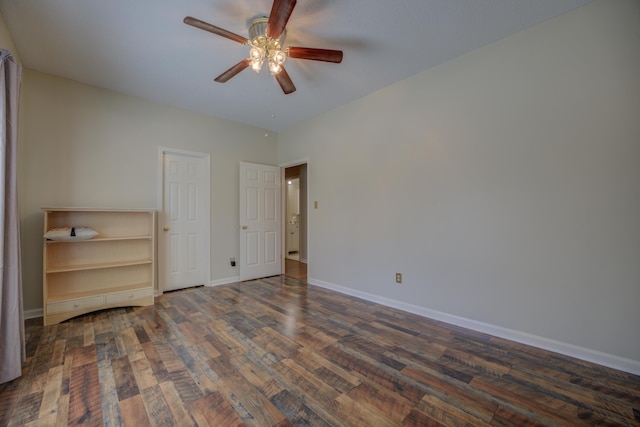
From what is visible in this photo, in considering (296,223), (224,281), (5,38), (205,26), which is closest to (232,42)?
(205,26)

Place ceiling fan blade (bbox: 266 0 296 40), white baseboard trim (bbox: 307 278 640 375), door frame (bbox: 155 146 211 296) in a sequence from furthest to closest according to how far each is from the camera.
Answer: door frame (bbox: 155 146 211 296) < white baseboard trim (bbox: 307 278 640 375) < ceiling fan blade (bbox: 266 0 296 40)

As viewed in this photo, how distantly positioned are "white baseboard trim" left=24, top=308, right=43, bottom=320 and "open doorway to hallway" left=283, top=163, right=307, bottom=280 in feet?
10.7

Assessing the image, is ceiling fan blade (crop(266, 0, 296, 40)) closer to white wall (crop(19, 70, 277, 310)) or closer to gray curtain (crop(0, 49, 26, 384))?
gray curtain (crop(0, 49, 26, 384))

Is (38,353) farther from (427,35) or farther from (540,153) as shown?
(540,153)

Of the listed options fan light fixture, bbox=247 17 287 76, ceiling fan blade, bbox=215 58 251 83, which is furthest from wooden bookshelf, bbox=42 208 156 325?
fan light fixture, bbox=247 17 287 76

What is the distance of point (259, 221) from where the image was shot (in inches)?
184

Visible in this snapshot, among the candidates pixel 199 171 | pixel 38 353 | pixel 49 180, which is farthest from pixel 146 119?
pixel 38 353

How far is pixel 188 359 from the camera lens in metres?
2.05

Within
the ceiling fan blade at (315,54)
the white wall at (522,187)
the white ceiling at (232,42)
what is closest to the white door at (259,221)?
the white ceiling at (232,42)

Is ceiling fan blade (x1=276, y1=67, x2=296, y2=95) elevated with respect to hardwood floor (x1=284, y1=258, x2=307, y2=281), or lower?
elevated

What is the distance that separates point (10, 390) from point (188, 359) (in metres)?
1.04

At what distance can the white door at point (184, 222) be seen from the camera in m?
3.81

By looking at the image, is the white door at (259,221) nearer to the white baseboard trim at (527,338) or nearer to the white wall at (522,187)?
the white wall at (522,187)

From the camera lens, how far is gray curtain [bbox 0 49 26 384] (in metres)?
1.71
